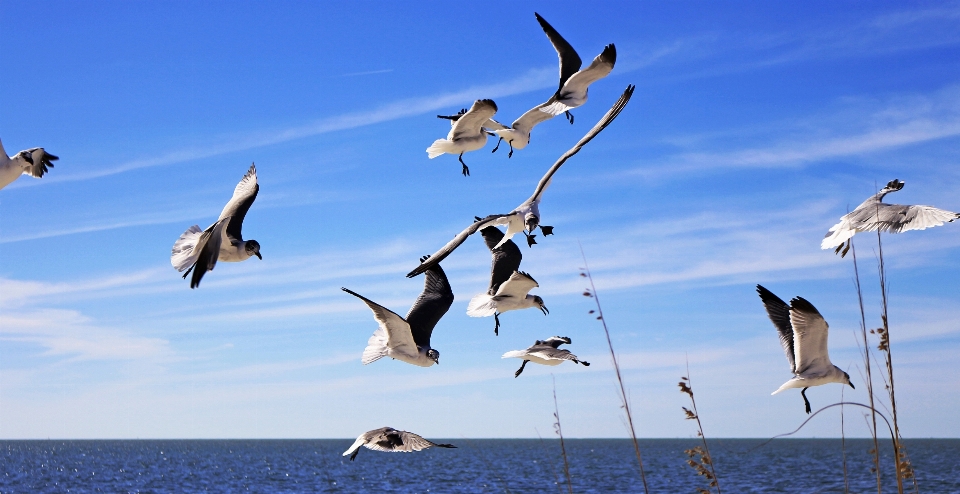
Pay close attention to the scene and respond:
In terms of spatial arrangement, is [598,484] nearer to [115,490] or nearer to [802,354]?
[115,490]

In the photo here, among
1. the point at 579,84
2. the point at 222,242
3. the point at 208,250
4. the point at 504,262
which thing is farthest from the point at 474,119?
the point at 208,250

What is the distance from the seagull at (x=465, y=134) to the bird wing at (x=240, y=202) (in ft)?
8.30

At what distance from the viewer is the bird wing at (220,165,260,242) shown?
1027 centimetres

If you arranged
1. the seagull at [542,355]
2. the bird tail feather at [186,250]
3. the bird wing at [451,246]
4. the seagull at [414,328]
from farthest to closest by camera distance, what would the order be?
the seagull at [542,355]
the seagull at [414,328]
the bird tail feather at [186,250]
the bird wing at [451,246]

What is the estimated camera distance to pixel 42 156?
1158cm

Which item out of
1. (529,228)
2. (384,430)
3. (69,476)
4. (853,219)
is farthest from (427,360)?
(69,476)

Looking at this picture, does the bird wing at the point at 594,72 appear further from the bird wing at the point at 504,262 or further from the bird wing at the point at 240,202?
the bird wing at the point at 240,202

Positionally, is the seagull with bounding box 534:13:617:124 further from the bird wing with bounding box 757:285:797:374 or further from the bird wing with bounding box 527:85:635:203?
the bird wing with bounding box 757:285:797:374

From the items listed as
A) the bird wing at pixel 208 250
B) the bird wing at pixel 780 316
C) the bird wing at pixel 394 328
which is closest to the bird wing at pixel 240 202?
the bird wing at pixel 208 250

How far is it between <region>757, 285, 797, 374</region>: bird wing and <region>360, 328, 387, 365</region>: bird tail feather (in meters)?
3.92

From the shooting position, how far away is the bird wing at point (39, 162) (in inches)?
447

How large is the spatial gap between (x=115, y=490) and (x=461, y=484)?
58.3 feet

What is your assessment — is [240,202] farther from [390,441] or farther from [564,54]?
[564,54]

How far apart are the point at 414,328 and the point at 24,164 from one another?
4800 mm
